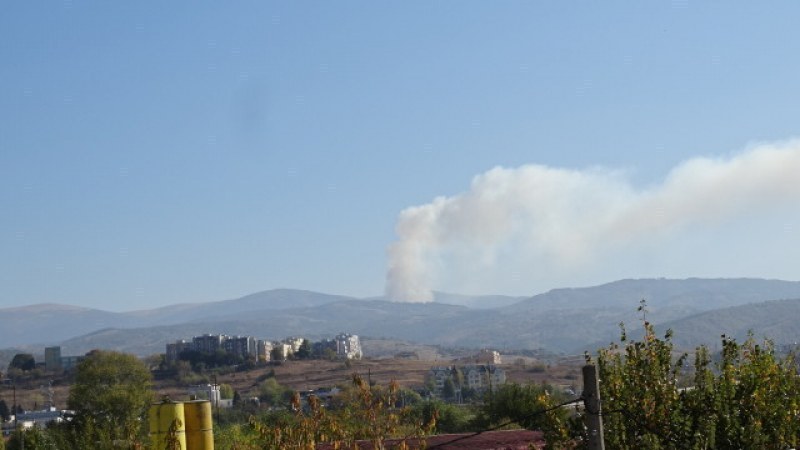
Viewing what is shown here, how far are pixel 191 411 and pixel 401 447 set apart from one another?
2683 mm

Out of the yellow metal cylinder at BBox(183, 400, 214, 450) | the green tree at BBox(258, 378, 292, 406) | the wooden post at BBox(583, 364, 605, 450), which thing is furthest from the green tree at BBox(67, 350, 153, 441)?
the green tree at BBox(258, 378, 292, 406)

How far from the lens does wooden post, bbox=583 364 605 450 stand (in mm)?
14875

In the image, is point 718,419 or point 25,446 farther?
point 25,446

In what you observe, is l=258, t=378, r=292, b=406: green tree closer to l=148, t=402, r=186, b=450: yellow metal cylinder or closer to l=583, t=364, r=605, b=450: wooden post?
l=583, t=364, r=605, b=450: wooden post

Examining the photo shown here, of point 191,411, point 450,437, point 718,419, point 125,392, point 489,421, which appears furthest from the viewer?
point 125,392

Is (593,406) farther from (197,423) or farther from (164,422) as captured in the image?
(164,422)

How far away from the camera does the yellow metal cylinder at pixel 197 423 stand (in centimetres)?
1424

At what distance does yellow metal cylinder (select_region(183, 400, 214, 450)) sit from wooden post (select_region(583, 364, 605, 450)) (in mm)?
4914

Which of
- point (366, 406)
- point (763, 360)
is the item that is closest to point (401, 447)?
point (366, 406)

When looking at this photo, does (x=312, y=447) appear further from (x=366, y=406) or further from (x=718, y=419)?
(x=718, y=419)

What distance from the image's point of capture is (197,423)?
14.3m

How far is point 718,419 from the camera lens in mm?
16938

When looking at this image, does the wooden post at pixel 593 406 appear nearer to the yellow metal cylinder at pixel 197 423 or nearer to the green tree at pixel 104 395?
the yellow metal cylinder at pixel 197 423

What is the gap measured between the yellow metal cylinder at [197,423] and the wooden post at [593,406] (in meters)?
4.91
